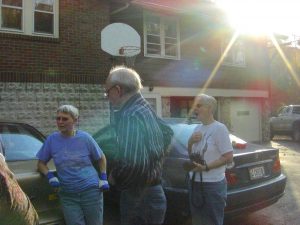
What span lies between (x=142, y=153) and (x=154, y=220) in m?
0.56

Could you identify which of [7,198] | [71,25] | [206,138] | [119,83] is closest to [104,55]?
[71,25]

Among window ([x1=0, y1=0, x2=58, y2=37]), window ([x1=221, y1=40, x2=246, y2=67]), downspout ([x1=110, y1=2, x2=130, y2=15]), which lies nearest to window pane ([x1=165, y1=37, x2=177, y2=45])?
downspout ([x1=110, y1=2, x2=130, y2=15])

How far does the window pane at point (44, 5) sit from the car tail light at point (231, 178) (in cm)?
762

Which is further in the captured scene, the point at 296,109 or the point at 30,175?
the point at 296,109

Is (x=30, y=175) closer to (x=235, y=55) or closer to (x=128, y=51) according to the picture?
(x=128, y=51)

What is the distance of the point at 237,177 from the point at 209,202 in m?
1.39

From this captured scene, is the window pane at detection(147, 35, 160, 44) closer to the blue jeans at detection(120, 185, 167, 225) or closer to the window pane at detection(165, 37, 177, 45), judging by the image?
the window pane at detection(165, 37, 177, 45)

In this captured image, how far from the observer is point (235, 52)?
18.2 metres

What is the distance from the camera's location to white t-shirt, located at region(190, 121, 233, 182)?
13.9 ft

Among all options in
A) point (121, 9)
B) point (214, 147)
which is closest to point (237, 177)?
point (214, 147)

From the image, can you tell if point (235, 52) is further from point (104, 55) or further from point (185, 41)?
point (104, 55)

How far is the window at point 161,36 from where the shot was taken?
14.4 meters

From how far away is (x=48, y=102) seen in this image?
36.9 ft

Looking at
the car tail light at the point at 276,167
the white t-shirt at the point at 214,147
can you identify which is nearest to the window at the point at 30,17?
the car tail light at the point at 276,167
